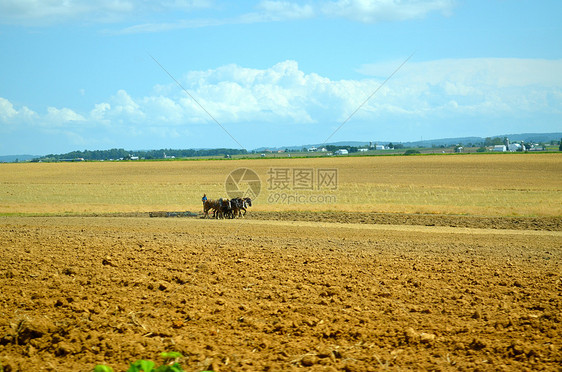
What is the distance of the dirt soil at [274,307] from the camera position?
610 centimetres

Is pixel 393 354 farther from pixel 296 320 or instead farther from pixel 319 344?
pixel 296 320

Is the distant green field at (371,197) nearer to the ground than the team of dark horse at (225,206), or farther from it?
nearer to the ground

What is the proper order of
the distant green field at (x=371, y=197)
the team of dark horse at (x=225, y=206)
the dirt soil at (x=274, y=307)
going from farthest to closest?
the distant green field at (x=371, y=197), the team of dark horse at (x=225, y=206), the dirt soil at (x=274, y=307)

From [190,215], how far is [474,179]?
3607cm

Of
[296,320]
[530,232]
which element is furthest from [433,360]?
[530,232]

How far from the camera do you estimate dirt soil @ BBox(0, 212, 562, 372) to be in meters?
6.10

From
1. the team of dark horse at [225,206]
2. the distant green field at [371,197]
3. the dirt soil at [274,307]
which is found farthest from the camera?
the distant green field at [371,197]

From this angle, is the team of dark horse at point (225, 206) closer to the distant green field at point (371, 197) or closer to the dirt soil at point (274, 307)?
the distant green field at point (371, 197)

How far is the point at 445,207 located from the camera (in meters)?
30.3

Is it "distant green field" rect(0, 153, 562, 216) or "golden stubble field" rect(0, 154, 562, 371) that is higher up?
"golden stubble field" rect(0, 154, 562, 371)

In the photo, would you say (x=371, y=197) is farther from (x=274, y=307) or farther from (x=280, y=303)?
(x=274, y=307)

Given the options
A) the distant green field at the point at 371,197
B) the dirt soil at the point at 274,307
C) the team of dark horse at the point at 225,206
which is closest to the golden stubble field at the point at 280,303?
the dirt soil at the point at 274,307

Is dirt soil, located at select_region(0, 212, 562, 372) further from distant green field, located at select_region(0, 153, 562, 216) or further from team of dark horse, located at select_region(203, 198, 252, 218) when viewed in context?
distant green field, located at select_region(0, 153, 562, 216)

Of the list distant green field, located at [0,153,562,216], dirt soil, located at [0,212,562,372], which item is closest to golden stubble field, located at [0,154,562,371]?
dirt soil, located at [0,212,562,372]
